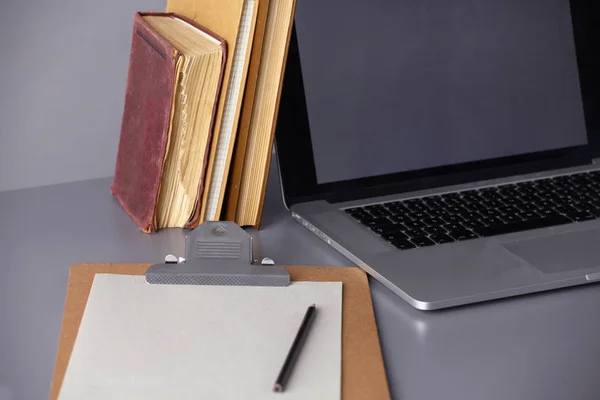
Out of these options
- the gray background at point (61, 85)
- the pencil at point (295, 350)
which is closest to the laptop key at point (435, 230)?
the pencil at point (295, 350)

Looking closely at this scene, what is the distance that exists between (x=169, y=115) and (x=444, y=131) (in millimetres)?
352

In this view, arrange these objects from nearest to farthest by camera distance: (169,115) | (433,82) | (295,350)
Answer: (295,350), (169,115), (433,82)

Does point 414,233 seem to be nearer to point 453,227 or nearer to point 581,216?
point 453,227

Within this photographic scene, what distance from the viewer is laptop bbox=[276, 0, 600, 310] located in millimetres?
1035

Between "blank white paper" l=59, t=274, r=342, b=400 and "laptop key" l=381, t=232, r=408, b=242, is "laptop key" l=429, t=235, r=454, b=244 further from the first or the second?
"blank white paper" l=59, t=274, r=342, b=400

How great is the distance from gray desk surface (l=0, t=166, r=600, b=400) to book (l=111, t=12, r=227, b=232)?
0.04 m

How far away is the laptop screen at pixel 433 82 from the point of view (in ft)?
3.59

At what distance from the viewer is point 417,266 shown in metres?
0.96

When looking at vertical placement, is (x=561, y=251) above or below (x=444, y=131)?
below

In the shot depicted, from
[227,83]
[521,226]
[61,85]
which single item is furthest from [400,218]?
[61,85]

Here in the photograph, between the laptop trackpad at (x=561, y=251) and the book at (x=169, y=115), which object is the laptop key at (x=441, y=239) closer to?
the laptop trackpad at (x=561, y=251)

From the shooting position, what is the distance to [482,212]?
1086 millimetres

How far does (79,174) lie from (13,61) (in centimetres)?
17

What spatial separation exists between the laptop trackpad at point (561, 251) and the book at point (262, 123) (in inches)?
11.1
